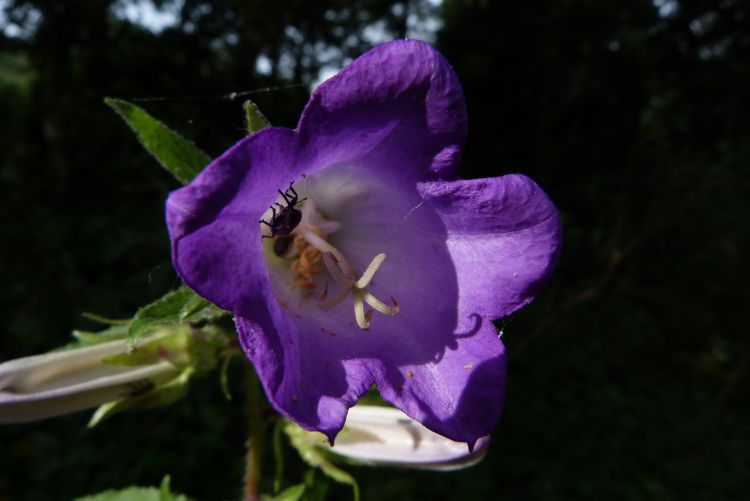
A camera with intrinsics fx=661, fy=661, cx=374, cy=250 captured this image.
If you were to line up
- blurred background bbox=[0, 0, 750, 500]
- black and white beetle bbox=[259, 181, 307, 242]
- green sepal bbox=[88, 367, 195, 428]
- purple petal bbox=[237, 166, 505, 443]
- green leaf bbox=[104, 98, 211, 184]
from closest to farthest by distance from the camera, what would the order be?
purple petal bbox=[237, 166, 505, 443], green leaf bbox=[104, 98, 211, 184], black and white beetle bbox=[259, 181, 307, 242], green sepal bbox=[88, 367, 195, 428], blurred background bbox=[0, 0, 750, 500]

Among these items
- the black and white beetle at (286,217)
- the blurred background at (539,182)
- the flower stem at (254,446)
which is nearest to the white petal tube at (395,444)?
the flower stem at (254,446)

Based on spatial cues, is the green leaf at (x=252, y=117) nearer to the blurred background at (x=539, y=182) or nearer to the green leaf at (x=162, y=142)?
the green leaf at (x=162, y=142)

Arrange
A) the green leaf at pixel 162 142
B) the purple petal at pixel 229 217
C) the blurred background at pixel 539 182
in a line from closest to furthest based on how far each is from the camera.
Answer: the purple petal at pixel 229 217
the green leaf at pixel 162 142
the blurred background at pixel 539 182

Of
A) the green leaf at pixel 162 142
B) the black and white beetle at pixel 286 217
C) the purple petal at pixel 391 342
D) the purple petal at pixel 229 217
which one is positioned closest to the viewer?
the purple petal at pixel 229 217

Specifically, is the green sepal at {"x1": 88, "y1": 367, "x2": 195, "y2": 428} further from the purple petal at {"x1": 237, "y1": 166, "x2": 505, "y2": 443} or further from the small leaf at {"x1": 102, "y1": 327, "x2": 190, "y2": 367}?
the purple petal at {"x1": 237, "y1": 166, "x2": 505, "y2": 443}

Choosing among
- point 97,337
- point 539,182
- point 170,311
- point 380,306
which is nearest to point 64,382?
point 97,337

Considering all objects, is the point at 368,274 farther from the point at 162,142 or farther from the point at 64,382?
the point at 64,382

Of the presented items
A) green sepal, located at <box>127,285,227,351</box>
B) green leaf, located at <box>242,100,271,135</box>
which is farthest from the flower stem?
green leaf, located at <box>242,100,271,135</box>
